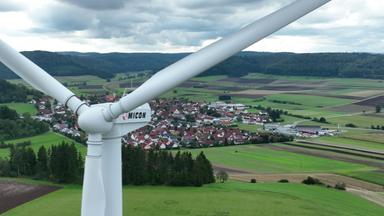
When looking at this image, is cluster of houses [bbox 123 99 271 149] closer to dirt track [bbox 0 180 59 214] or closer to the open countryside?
the open countryside

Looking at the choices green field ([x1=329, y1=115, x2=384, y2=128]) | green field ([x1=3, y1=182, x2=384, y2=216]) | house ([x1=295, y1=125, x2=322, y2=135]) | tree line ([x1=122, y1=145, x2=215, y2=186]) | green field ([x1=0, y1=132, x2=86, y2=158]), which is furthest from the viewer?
green field ([x1=329, y1=115, x2=384, y2=128])

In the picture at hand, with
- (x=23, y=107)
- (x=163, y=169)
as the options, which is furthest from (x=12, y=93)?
(x=163, y=169)

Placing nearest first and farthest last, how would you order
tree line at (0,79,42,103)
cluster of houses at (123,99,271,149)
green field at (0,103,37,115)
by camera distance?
cluster of houses at (123,99,271,149)
green field at (0,103,37,115)
tree line at (0,79,42,103)

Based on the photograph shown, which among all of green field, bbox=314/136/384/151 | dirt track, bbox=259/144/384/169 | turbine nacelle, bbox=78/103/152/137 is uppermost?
turbine nacelle, bbox=78/103/152/137

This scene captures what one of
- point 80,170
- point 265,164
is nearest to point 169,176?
point 80,170

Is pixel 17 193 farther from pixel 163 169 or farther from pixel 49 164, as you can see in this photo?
pixel 163 169

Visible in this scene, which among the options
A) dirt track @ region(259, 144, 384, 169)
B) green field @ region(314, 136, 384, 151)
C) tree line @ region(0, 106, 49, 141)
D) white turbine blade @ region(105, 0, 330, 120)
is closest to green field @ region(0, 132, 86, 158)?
tree line @ region(0, 106, 49, 141)
